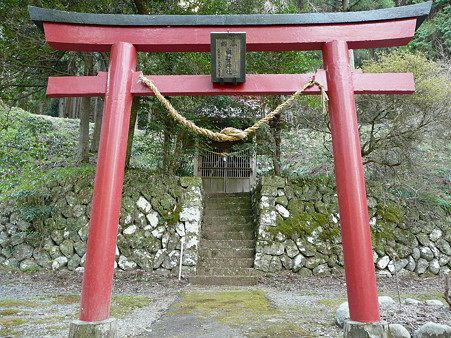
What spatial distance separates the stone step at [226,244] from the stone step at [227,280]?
1.07 metres

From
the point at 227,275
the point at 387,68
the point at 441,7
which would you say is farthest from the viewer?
the point at 441,7

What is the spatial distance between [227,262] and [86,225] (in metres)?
3.25

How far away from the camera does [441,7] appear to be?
16.5 metres

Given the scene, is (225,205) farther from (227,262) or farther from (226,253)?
(227,262)

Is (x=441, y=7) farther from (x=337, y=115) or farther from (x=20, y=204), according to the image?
(x=20, y=204)

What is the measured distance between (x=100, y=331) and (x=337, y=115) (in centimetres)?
294

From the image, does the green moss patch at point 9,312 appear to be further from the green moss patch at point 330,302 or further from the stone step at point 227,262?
the green moss patch at point 330,302

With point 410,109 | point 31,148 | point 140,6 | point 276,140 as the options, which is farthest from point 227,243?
point 31,148

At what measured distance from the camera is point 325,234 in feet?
25.1

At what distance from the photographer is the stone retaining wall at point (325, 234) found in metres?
7.38

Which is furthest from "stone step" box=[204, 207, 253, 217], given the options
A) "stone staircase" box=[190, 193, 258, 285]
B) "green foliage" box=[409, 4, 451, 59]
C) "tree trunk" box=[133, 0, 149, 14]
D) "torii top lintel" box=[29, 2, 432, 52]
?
"green foliage" box=[409, 4, 451, 59]

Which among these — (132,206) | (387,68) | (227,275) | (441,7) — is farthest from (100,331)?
(441,7)

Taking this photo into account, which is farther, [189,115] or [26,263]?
[189,115]

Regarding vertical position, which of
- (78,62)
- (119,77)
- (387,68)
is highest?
(78,62)
